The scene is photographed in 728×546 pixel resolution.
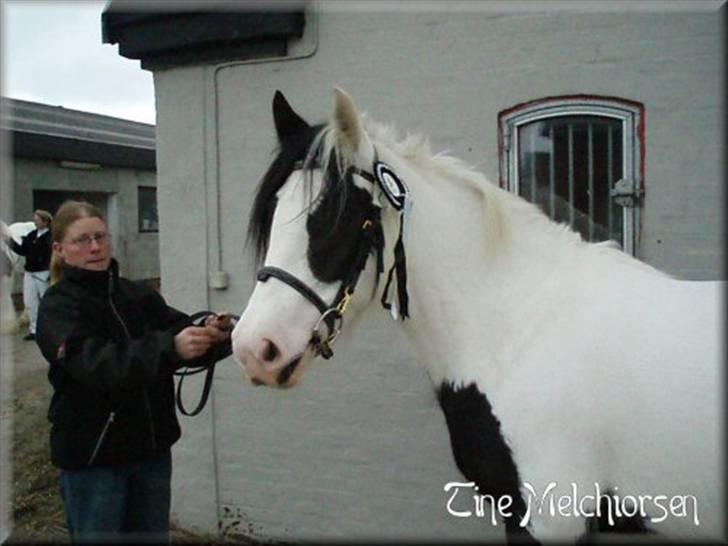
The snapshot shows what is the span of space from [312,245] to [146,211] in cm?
1397

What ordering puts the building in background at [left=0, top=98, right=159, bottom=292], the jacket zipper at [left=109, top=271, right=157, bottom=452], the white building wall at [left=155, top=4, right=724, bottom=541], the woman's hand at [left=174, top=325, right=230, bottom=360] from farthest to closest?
the building in background at [left=0, top=98, right=159, bottom=292] < the white building wall at [left=155, top=4, right=724, bottom=541] < the jacket zipper at [left=109, top=271, right=157, bottom=452] < the woman's hand at [left=174, top=325, right=230, bottom=360]

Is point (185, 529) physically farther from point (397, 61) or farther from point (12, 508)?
point (397, 61)

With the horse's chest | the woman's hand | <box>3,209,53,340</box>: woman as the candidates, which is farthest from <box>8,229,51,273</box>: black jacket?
the horse's chest

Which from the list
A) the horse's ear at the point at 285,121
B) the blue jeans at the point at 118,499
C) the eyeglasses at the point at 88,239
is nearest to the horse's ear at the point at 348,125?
the horse's ear at the point at 285,121

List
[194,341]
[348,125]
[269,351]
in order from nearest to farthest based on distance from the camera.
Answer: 1. [269,351]
2. [348,125]
3. [194,341]

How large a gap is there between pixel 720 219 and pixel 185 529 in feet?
12.4

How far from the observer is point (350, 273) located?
197cm

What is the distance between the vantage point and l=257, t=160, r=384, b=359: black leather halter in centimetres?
188

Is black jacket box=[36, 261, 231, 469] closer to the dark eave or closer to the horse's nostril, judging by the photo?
the horse's nostril

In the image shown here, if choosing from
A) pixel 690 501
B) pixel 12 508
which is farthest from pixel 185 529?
pixel 690 501

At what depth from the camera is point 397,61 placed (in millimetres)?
3605

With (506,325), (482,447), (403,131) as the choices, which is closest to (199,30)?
(403,131)

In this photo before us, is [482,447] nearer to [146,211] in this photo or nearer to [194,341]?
[194,341]

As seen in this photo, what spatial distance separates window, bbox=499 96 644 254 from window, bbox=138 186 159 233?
12.4 meters
